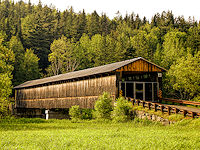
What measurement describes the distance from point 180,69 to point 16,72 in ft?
129

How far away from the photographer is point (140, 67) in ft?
101

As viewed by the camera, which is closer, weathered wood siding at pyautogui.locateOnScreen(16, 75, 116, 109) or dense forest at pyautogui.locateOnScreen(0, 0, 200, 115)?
weathered wood siding at pyautogui.locateOnScreen(16, 75, 116, 109)

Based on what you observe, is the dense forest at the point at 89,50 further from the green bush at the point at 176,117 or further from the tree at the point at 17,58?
the green bush at the point at 176,117

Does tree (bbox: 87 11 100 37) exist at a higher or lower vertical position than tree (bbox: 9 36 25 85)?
higher

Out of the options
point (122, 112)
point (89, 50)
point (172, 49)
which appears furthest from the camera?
point (89, 50)

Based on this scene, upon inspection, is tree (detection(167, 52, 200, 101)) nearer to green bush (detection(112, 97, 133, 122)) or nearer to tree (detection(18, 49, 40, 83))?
green bush (detection(112, 97, 133, 122))

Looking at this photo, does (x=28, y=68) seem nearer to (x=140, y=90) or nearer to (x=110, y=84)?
(x=110, y=84)

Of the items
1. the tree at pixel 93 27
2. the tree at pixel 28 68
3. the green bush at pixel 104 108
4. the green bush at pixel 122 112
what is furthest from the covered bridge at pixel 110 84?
the tree at pixel 93 27

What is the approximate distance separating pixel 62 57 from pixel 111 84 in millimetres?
45344

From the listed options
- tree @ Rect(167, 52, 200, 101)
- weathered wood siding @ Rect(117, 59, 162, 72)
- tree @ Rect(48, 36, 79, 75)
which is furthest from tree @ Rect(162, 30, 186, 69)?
weathered wood siding @ Rect(117, 59, 162, 72)

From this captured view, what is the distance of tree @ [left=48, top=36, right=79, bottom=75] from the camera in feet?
243

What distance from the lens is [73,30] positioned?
324 feet

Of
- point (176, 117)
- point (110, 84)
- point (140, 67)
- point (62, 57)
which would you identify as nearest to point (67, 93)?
point (110, 84)

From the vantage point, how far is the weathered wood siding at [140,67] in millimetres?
30078
